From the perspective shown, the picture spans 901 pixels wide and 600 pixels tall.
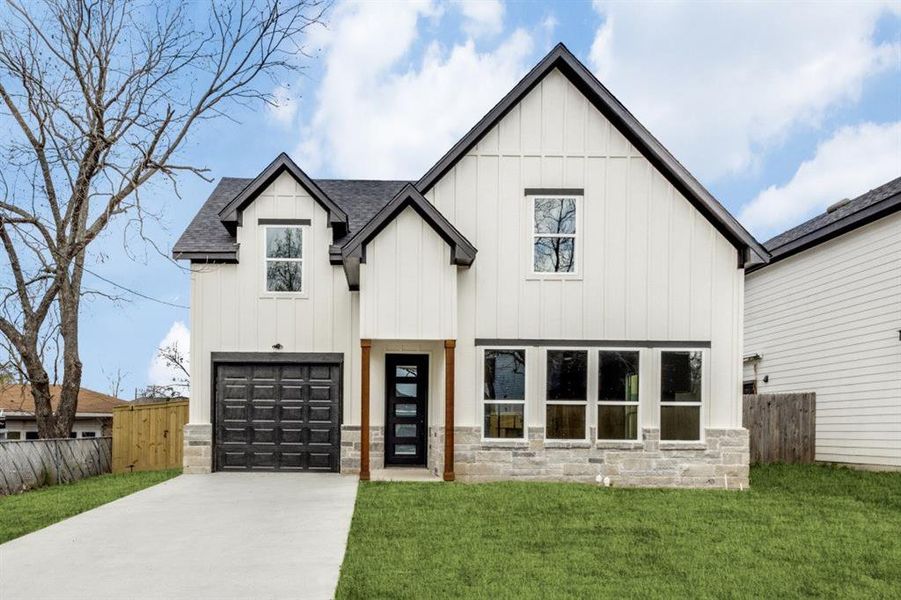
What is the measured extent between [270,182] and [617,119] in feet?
22.0

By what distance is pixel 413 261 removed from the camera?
1333cm

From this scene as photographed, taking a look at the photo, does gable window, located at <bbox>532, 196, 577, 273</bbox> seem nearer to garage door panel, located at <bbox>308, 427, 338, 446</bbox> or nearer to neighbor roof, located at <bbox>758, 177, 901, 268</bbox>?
garage door panel, located at <bbox>308, 427, 338, 446</bbox>

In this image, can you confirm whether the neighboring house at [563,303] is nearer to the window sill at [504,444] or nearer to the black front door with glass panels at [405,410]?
the window sill at [504,444]

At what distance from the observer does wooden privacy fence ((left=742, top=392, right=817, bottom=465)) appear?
59.3 feet

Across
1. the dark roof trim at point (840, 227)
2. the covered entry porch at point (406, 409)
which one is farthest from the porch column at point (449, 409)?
the dark roof trim at point (840, 227)

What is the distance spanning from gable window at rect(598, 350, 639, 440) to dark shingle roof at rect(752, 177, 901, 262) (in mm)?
6257

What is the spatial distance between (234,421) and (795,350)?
13413 mm

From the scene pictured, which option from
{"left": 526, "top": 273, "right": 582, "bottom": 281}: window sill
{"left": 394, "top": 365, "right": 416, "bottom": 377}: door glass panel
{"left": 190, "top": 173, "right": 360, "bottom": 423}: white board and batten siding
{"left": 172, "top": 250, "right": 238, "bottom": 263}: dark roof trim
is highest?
{"left": 172, "top": 250, "right": 238, "bottom": 263}: dark roof trim

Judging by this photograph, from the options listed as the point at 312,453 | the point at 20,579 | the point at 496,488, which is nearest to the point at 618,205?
the point at 496,488

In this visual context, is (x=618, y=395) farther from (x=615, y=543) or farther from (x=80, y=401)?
(x=80, y=401)

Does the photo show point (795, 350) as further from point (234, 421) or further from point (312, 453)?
point (234, 421)

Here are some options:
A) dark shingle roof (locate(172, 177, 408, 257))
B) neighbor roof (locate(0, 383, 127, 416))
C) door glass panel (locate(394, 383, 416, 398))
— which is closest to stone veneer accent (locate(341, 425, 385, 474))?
door glass panel (locate(394, 383, 416, 398))

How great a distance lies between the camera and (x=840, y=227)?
663 inches

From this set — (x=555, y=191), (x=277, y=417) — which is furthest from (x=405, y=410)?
(x=555, y=191)
